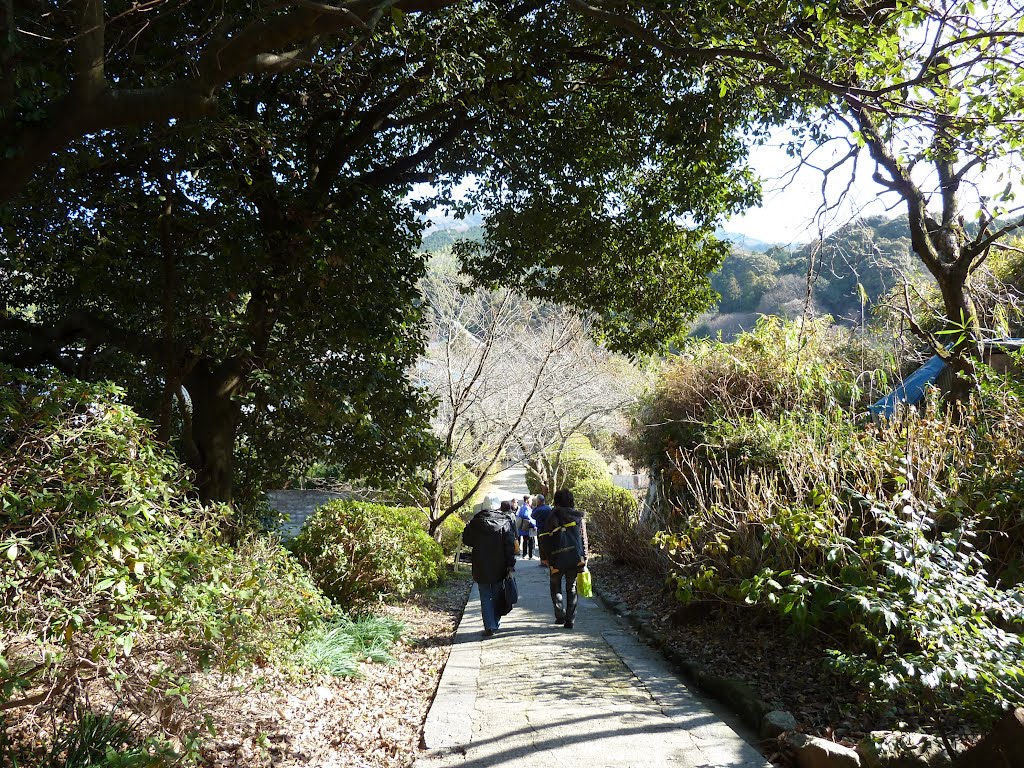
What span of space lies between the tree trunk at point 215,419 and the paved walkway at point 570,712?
3048mm

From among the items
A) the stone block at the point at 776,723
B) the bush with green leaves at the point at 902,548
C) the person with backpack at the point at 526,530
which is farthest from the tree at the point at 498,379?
the stone block at the point at 776,723

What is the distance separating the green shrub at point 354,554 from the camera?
859cm

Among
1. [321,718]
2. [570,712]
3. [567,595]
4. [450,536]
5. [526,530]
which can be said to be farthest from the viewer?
[526,530]

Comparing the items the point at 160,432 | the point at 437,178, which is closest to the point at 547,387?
the point at 437,178

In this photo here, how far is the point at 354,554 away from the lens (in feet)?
28.7

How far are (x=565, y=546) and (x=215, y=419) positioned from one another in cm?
411

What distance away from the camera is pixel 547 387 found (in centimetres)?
1878

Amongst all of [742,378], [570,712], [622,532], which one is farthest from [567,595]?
[622,532]

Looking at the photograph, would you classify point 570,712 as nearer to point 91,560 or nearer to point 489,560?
point 91,560

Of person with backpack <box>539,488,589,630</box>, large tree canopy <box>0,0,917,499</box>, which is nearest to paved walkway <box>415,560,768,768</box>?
person with backpack <box>539,488,589,630</box>

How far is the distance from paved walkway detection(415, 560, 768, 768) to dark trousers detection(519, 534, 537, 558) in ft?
36.1

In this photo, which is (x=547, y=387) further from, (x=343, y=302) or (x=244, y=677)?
(x=244, y=677)

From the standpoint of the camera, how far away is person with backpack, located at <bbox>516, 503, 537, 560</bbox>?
1826 cm

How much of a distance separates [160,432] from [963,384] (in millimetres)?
7869
